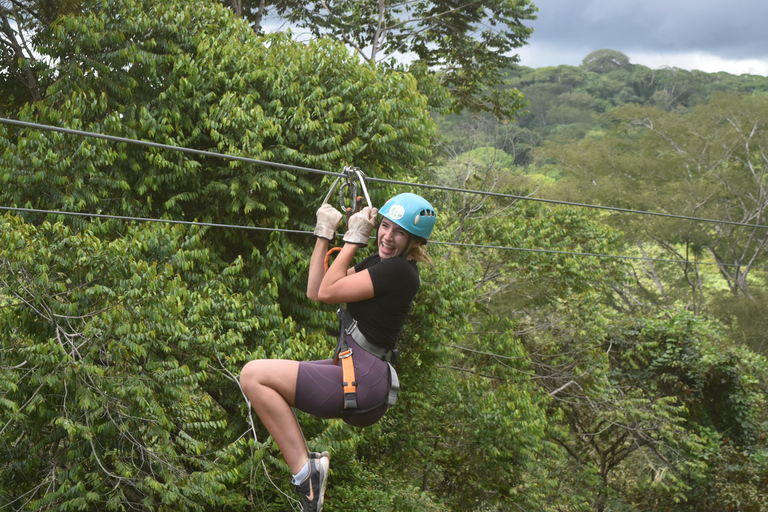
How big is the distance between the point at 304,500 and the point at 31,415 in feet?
10.7

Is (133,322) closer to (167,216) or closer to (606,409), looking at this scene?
(167,216)

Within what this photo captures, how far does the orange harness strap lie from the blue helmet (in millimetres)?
542

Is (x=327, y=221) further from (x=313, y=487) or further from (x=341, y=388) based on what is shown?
(x=313, y=487)

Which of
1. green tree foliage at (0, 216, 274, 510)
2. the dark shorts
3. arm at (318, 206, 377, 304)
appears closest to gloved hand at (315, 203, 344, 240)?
arm at (318, 206, 377, 304)

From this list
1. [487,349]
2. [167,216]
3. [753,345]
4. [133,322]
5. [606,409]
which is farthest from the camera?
[753,345]

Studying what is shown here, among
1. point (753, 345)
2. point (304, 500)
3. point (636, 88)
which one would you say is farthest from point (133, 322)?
point (636, 88)

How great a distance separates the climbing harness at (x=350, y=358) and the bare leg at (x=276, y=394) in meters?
0.18

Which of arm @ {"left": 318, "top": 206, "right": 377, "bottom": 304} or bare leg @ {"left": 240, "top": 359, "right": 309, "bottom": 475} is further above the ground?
arm @ {"left": 318, "top": 206, "right": 377, "bottom": 304}

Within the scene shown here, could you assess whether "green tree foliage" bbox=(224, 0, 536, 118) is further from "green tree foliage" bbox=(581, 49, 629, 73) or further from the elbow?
"green tree foliage" bbox=(581, 49, 629, 73)

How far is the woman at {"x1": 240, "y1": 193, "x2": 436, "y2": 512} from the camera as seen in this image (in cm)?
256

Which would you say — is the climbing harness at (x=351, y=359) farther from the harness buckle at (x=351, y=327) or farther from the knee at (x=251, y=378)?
the knee at (x=251, y=378)

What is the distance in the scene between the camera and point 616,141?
26406mm

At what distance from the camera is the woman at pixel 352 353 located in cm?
256

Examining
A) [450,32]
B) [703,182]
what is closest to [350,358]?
[450,32]
